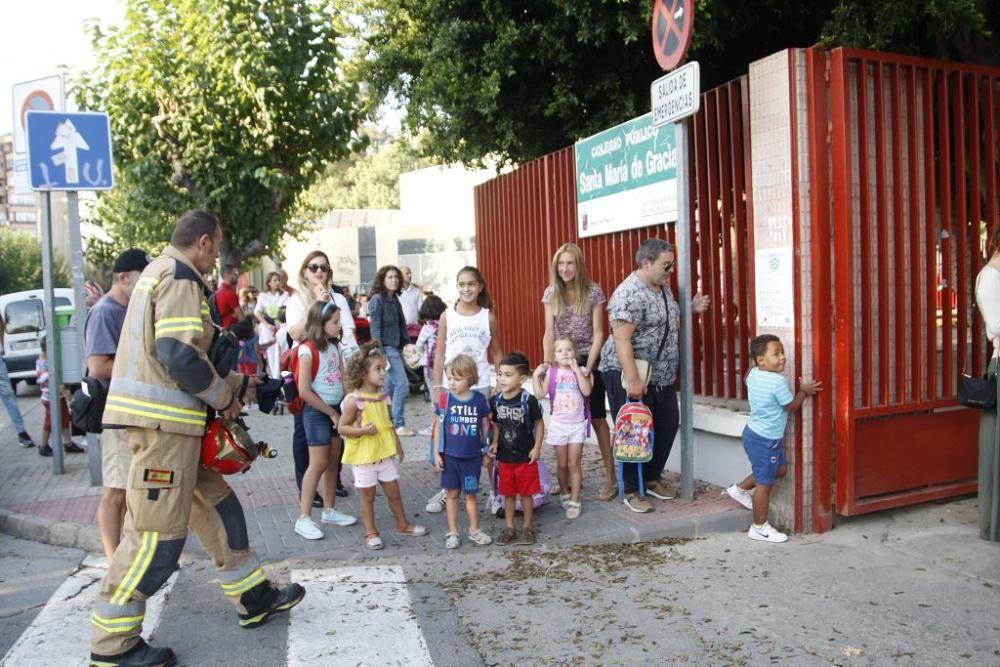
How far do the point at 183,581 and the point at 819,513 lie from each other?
3.84 metres

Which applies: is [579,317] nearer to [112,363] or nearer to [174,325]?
[112,363]

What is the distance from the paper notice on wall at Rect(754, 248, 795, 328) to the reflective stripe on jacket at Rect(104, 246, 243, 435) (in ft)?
11.0

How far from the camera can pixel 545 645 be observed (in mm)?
4004

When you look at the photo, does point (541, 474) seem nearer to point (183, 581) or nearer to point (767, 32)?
point (183, 581)

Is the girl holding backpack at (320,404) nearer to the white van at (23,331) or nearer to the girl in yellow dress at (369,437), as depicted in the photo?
the girl in yellow dress at (369,437)

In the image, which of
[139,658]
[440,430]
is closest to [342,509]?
[440,430]

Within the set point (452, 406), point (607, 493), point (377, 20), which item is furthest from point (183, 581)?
point (377, 20)

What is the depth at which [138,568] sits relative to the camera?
3.81 m

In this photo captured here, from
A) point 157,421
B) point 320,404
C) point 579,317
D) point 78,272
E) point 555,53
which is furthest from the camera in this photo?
point 555,53

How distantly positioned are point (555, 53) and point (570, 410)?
17.2ft

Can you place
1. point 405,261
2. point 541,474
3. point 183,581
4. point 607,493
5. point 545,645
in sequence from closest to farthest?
point 545,645, point 183,581, point 541,474, point 607,493, point 405,261

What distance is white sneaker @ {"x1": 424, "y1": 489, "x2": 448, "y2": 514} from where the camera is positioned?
247 inches

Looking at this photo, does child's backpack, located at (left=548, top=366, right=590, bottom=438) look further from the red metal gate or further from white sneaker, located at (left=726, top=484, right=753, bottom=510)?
the red metal gate

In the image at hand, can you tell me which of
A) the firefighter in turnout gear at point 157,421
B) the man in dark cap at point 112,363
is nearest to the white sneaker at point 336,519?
the man in dark cap at point 112,363
